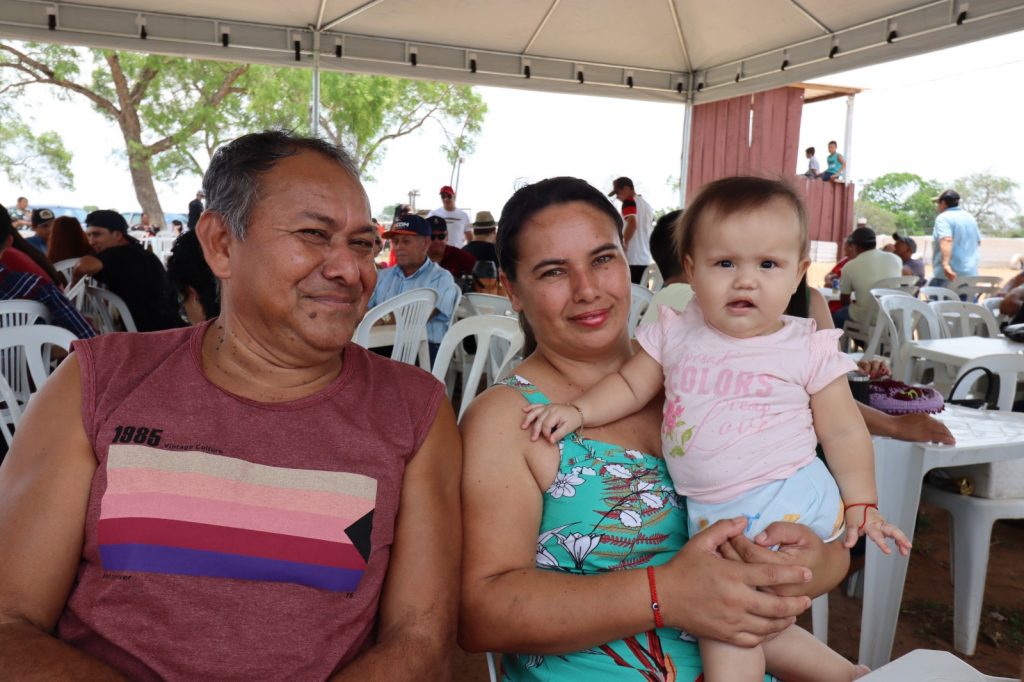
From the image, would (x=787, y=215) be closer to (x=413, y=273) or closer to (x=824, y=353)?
(x=824, y=353)

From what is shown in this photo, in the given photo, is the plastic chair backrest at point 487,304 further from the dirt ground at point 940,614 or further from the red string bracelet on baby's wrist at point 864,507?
the red string bracelet on baby's wrist at point 864,507

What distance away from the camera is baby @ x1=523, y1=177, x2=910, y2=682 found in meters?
1.43

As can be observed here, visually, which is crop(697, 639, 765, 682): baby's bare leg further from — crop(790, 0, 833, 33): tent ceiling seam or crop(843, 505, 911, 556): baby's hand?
crop(790, 0, 833, 33): tent ceiling seam

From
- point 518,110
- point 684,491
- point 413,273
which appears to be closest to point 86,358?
point 684,491

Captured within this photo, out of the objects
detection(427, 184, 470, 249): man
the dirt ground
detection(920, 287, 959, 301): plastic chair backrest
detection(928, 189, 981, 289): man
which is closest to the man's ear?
the dirt ground

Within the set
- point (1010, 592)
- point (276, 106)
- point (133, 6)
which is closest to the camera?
point (1010, 592)

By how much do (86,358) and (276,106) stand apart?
61.6ft

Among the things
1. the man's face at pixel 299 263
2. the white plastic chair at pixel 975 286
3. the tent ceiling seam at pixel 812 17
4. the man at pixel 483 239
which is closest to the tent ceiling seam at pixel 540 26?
the man at pixel 483 239

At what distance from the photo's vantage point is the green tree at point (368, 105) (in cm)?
1828

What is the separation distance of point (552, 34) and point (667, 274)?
5.24 metres

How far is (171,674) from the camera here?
1213mm

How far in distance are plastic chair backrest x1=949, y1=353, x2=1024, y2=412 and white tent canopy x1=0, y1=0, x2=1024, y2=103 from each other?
347cm

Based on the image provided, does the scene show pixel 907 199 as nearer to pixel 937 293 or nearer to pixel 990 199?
pixel 990 199

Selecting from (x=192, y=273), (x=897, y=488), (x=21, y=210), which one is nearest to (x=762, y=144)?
(x=897, y=488)
